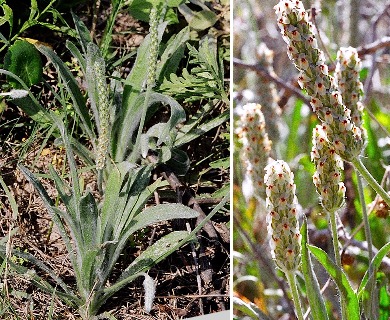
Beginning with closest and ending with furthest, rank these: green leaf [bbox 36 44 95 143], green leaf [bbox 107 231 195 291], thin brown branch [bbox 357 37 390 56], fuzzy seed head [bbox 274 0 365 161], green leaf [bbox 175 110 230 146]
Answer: fuzzy seed head [bbox 274 0 365 161]
thin brown branch [bbox 357 37 390 56]
green leaf [bbox 107 231 195 291]
green leaf [bbox 36 44 95 143]
green leaf [bbox 175 110 230 146]

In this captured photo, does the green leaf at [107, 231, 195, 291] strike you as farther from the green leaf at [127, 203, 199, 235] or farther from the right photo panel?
the right photo panel

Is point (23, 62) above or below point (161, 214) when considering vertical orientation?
above

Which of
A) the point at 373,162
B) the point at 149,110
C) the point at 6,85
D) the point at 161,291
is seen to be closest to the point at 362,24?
the point at 373,162

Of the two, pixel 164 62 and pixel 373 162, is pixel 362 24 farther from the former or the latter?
pixel 164 62

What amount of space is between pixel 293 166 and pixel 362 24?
1.07ft

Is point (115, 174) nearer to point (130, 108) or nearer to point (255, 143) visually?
point (130, 108)

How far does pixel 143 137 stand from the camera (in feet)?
5.67

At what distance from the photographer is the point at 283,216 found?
1128mm

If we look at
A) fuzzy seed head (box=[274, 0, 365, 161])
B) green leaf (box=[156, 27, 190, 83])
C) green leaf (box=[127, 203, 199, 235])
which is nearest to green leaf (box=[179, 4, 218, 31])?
green leaf (box=[156, 27, 190, 83])

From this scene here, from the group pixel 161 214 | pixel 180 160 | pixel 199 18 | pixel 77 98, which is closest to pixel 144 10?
pixel 199 18

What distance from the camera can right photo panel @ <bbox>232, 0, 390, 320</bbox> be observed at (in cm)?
112

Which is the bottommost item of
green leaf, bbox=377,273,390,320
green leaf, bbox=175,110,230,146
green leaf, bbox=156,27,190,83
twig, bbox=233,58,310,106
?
green leaf, bbox=377,273,390,320

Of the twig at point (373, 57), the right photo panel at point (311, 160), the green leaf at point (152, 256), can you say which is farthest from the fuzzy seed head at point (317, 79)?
the green leaf at point (152, 256)

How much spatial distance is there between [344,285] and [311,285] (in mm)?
62
